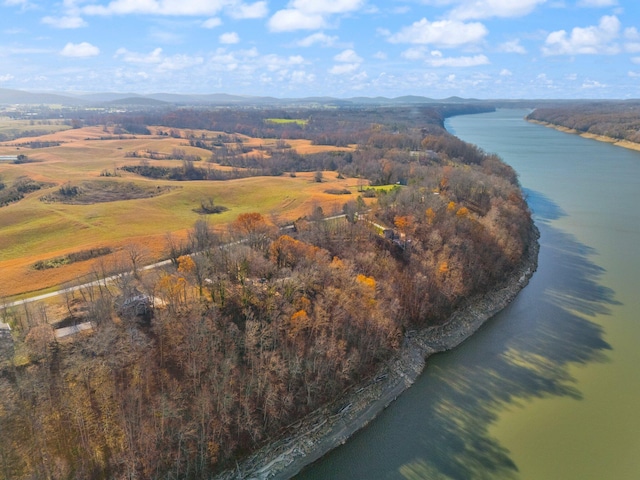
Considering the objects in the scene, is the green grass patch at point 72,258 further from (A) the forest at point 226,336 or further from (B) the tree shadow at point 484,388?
(B) the tree shadow at point 484,388

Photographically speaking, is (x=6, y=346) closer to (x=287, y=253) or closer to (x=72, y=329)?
(x=72, y=329)

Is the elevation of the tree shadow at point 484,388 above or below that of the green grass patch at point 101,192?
below

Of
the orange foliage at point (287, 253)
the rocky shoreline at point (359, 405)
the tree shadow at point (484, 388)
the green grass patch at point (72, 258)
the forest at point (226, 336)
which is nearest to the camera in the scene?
the forest at point (226, 336)

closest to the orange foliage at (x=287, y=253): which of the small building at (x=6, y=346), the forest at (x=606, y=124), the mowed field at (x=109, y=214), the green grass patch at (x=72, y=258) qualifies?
the mowed field at (x=109, y=214)

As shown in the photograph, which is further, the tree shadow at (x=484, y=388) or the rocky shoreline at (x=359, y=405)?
the tree shadow at (x=484, y=388)

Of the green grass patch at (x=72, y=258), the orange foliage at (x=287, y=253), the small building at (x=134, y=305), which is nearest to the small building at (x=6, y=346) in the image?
the small building at (x=134, y=305)

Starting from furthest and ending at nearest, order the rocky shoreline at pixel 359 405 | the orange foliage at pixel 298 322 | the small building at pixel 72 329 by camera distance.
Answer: the orange foliage at pixel 298 322 → the small building at pixel 72 329 → the rocky shoreline at pixel 359 405

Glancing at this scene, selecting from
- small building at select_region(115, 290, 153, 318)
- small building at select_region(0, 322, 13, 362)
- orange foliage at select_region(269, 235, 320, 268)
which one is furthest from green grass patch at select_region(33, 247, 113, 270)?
orange foliage at select_region(269, 235, 320, 268)

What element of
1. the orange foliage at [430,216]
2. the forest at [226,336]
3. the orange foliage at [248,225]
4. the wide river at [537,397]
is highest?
the orange foliage at [248,225]
